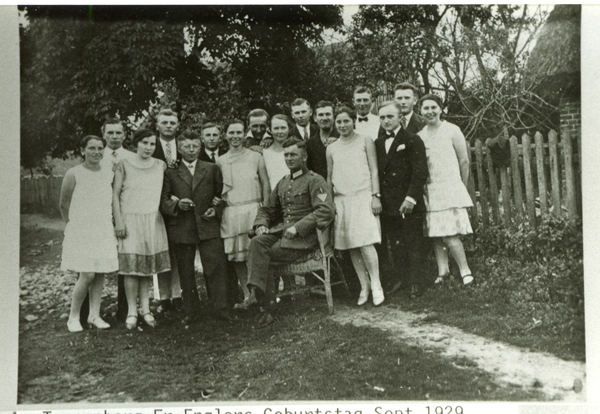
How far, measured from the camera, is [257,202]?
3.59 meters

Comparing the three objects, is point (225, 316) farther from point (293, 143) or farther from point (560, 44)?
point (560, 44)

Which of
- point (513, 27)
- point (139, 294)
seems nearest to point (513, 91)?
point (513, 27)

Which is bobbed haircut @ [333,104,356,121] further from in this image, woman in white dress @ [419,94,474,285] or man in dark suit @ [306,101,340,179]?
woman in white dress @ [419,94,474,285]

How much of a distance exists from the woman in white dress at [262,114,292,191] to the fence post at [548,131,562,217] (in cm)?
191

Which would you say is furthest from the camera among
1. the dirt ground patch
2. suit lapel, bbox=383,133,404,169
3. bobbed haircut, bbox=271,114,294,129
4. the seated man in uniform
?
bobbed haircut, bbox=271,114,294,129

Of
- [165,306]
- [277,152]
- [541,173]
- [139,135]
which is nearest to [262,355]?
[165,306]

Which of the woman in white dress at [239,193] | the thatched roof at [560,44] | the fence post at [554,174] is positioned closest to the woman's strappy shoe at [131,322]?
the woman in white dress at [239,193]

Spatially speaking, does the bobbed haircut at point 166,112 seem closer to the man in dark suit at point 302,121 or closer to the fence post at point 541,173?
the man in dark suit at point 302,121

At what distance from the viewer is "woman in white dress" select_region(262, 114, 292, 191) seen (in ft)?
11.7

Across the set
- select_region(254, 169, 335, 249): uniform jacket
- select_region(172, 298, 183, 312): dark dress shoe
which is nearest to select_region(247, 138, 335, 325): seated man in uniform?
select_region(254, 169, 335, 249): uniform jacket

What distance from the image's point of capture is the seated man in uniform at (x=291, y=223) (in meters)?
3.35

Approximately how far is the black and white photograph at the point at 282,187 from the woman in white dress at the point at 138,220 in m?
0.01

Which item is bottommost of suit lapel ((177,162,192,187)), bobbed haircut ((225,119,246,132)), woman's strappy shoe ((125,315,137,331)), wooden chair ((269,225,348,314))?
woman's strappy shoe ((125,315,137,331))

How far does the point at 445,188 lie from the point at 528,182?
2.11 feet
